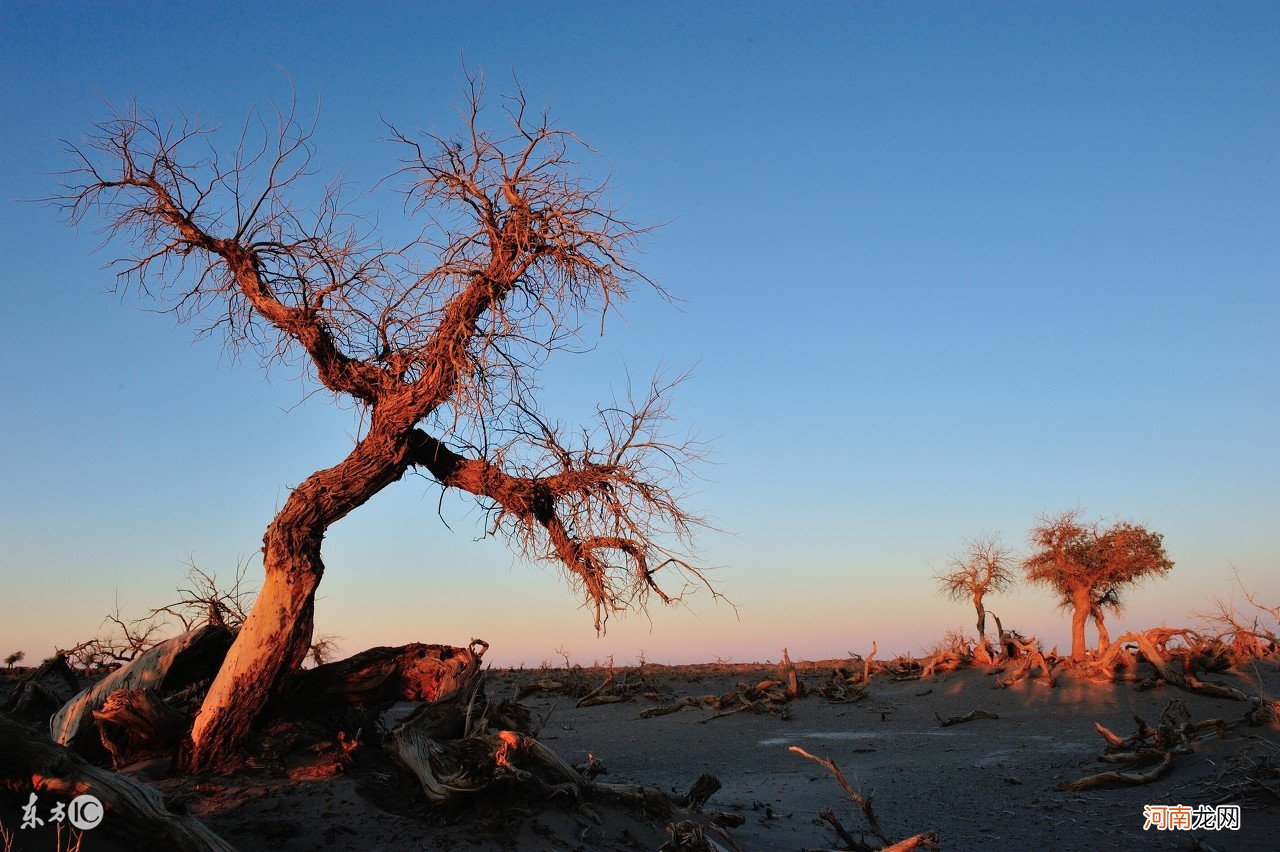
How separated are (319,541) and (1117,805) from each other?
8.64 metres

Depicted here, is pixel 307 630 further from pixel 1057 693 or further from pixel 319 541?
pixel 1057 693

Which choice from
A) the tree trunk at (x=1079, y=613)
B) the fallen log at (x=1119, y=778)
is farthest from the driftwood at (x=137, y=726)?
the tree trunk at (x=1079, y=613)

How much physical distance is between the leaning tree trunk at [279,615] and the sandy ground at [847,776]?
0.58 metres

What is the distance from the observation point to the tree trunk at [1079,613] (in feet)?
80.5

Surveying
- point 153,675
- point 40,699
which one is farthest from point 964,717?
point 40,699

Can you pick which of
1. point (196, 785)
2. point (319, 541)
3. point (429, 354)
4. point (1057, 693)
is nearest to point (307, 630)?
point (319, 541)

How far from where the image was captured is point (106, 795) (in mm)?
5535

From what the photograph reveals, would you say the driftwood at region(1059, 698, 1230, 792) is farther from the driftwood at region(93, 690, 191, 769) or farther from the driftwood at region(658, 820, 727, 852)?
the driftwood at region(93, 690, 191, 769)

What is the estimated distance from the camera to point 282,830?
6.34 m

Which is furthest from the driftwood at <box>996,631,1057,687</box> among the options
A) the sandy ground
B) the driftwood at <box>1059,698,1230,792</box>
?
the driftwood at <box>1059,698,1230,792</box>

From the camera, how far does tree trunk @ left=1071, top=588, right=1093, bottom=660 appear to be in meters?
24.5

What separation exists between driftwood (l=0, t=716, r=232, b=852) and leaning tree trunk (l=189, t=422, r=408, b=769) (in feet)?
6.88

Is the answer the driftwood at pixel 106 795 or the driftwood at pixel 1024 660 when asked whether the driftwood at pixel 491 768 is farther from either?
the driftwood at pixel 1024 660

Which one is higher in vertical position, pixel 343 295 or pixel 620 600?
pixel 343 295
